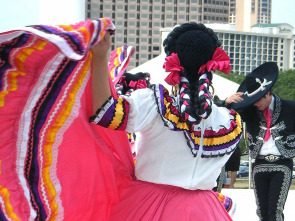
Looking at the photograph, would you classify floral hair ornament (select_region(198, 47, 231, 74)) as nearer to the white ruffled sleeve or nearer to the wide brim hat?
the white ruffled sleeve

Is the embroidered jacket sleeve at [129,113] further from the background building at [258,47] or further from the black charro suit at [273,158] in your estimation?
the background building at [258,47]

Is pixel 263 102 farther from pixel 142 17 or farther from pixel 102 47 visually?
pixel 142 17

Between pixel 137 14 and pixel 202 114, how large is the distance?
119303 mm

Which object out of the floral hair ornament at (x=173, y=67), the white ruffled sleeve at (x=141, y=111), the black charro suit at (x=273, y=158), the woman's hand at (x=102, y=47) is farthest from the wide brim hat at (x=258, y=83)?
the woman's hand at (x=102, y=47)

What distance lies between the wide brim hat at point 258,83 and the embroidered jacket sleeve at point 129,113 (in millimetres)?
2052

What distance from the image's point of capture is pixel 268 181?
208 inches

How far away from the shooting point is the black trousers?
202 inches

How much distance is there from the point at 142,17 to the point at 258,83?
116525mm

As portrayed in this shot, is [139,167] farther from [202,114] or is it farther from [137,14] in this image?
[137,14]

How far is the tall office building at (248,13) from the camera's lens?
141750 millimetres

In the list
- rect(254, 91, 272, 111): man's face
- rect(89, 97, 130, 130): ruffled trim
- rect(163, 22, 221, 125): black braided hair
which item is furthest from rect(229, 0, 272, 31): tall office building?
rect(89, 97, 130, 130): ruffled trim

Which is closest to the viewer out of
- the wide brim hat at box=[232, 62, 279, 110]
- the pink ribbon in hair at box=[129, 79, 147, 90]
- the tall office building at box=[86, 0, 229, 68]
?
the pink ribbon in hair at box=[129, 79, 147, 90]

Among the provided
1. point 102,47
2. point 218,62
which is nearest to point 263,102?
point 218,62

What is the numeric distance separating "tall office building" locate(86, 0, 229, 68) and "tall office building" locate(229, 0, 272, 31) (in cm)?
2247
